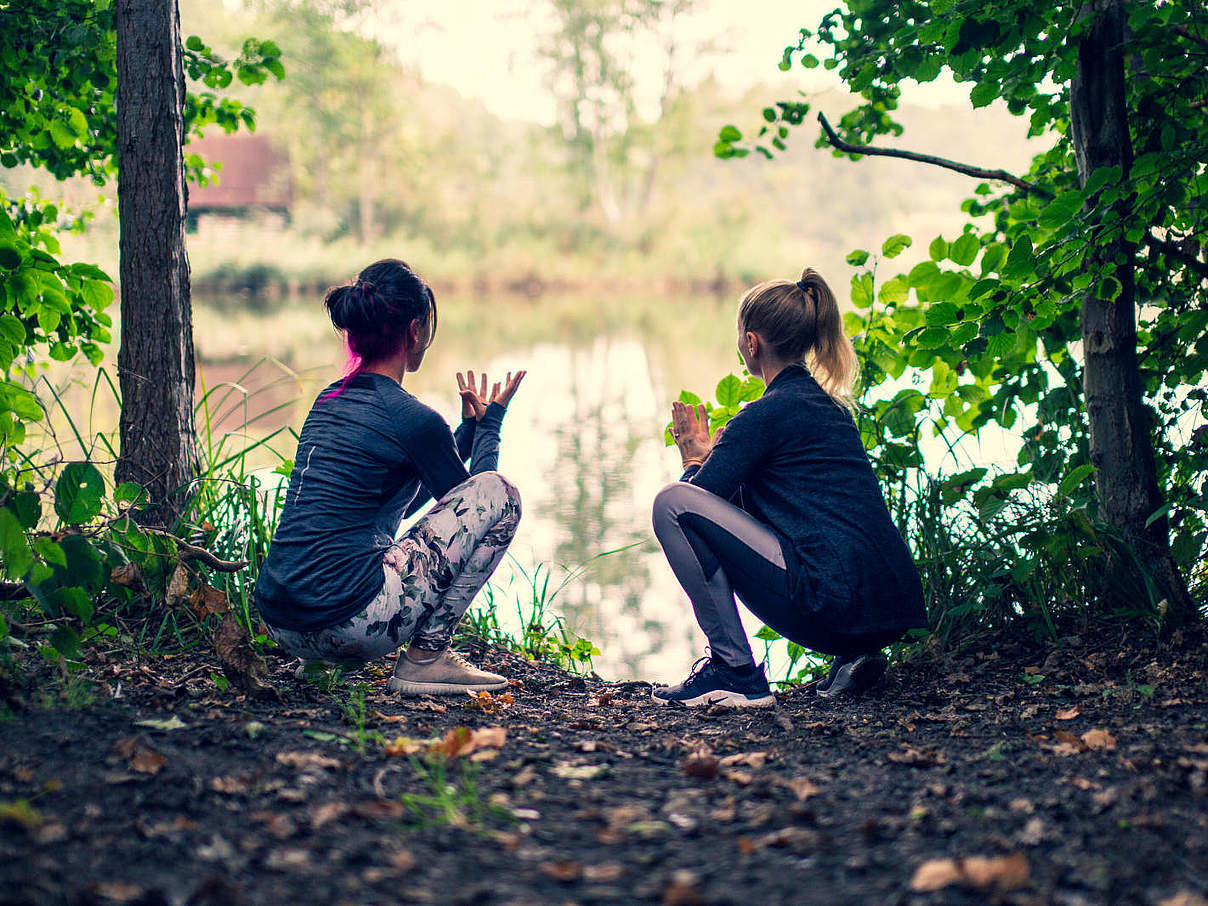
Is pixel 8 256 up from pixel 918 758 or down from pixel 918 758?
up

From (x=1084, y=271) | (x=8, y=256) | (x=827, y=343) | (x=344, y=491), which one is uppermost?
(x=8, y=256)

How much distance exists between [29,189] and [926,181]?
4073cm

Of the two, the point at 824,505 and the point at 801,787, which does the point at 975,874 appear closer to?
the point at 801,787

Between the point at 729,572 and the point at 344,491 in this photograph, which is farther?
the point at 729,572

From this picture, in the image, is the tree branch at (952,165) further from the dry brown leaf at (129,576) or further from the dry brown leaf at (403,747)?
the dry brown leaf at (129,576)

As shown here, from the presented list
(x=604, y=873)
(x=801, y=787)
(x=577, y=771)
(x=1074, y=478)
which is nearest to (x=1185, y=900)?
(x=801, y=787)

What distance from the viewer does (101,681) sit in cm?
262

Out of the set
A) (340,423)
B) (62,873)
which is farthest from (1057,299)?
(62,873)

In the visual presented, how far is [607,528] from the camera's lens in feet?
22.8

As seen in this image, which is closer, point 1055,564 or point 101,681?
point 101,681

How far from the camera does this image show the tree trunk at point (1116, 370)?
3.15 m

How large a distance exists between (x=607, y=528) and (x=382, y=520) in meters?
4.13

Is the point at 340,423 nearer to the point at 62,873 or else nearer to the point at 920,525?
the point at 62,873

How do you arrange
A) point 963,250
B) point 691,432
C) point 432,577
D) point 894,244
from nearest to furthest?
point 432,577 → point 691,432 → point 963,250 → point 894,244
